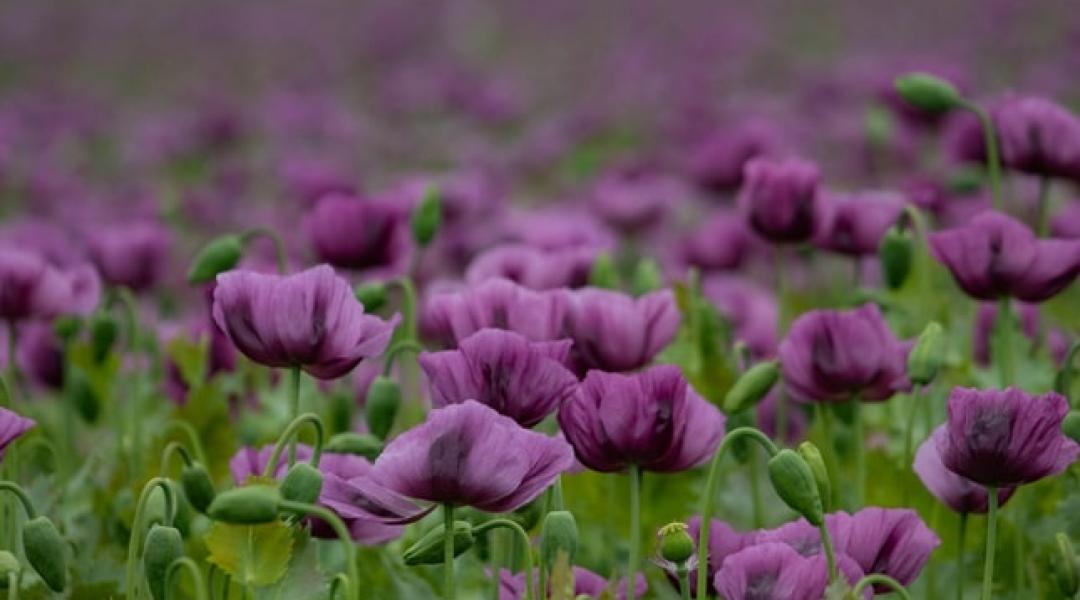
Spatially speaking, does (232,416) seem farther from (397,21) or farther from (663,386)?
(397,21)

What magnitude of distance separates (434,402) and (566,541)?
0.24 m

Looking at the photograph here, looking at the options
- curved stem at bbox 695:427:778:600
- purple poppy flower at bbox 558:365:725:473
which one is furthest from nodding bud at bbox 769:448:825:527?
purple poppy flower at bbox 558:365:725:473

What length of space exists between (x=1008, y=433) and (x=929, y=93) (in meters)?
0.97

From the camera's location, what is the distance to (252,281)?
1.86 metres

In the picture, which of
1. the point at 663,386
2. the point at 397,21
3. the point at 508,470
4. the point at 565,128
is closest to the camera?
the point at 508,470

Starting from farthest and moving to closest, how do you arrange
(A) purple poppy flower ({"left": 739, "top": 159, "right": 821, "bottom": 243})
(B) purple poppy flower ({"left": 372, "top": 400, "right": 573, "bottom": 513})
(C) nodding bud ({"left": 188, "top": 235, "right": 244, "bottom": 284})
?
(A) purple poppy flower ({"left": 739, "top": 159, "right": 821, "bottom": 243}) < (C) nodding bud ({"left": 188, "top": 235, "right": 244, "bottom": 284}) < (B) purple poppy flower ({"left": 372, "top": 400, "right": 573, "bottom": 513})

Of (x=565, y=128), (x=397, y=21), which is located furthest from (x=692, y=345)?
(x=397, y=21)

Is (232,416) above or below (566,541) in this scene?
below

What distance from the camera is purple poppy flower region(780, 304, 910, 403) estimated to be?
7.15ft

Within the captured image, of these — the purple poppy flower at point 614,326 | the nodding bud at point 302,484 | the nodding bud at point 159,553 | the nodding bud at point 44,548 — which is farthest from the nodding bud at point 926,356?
the nodding bud at point 44,548

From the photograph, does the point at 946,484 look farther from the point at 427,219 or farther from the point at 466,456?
the point at 427,219

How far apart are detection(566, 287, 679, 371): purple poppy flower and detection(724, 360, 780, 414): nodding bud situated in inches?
4.9

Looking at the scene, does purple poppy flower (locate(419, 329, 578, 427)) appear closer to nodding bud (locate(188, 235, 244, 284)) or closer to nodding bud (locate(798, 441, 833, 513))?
nodding bud (locate(798, 441, 833, 513))

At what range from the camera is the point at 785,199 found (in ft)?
9.05
